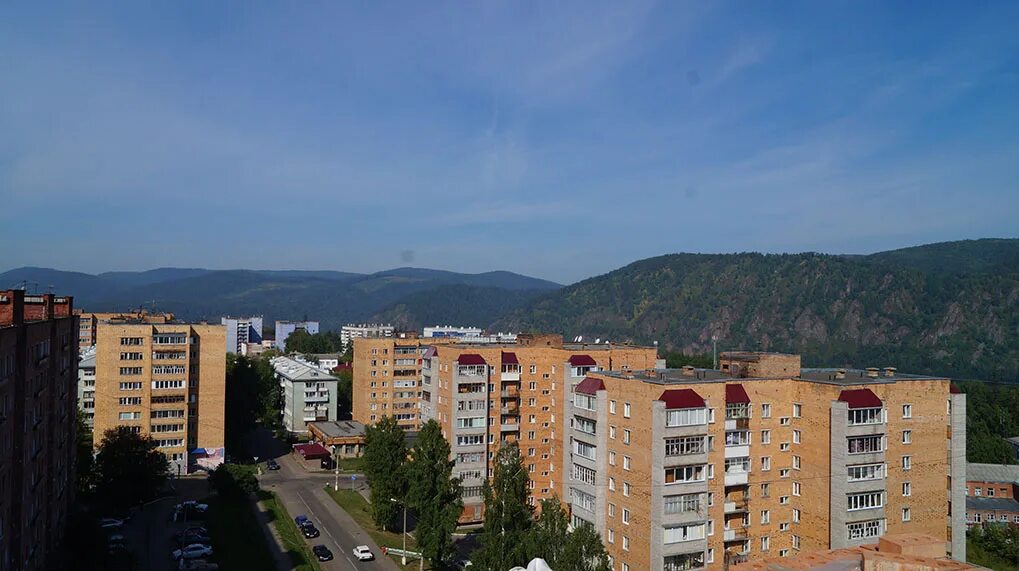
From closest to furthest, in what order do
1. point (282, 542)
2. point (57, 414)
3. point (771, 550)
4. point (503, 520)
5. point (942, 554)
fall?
point (942, 554)
point (503, 520)
point (771, 550)
point (57, 414)
point (282, 542)

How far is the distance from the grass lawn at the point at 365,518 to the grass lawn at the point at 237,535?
7.04 metres

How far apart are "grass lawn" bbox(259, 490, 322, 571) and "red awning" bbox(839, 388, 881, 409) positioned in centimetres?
3068

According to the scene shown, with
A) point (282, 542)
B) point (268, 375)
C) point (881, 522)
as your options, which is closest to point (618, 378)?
point (881, 522)

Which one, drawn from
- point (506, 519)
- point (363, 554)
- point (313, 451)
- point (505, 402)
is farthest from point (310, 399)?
point (506, 519)

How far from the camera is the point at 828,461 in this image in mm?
34750

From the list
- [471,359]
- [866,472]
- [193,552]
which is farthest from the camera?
[471,359]

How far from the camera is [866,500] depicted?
113ft

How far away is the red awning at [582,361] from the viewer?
155ft

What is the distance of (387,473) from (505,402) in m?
10.0

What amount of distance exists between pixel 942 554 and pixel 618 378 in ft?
49.7

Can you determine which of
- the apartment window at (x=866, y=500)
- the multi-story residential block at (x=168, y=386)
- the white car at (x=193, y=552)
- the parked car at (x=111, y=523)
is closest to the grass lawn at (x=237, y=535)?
the white car at (x=193, y=552)

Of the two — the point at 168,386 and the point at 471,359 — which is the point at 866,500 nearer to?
the point at 471,359

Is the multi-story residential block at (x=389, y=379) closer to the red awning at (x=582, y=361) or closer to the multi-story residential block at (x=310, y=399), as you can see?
the multi-story residential block at (x=310, y=399)

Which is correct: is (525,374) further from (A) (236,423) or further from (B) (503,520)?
(A) (236,423)
